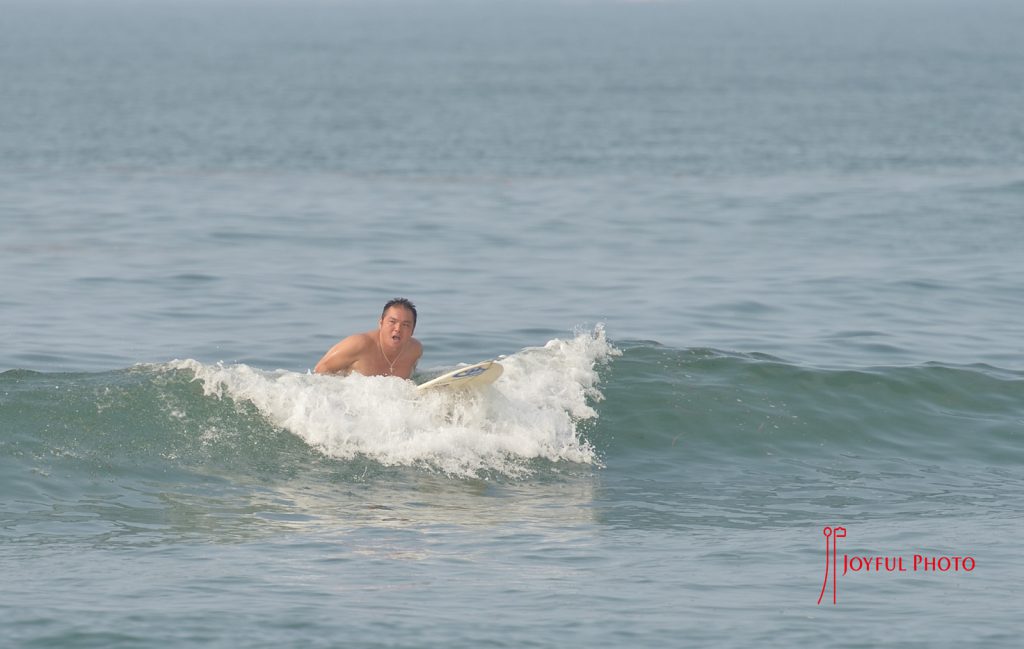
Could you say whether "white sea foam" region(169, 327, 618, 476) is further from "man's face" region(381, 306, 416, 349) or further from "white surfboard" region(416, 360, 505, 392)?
"man's face" region(381, 306, 416, 349)

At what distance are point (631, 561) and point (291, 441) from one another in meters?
4.31

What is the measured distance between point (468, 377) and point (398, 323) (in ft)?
2.96

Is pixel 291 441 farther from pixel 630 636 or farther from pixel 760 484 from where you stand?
pixel 630 636

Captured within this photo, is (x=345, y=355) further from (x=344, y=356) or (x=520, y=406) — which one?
(x=520, y=406)

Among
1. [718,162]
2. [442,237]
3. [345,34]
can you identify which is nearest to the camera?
[442,237]

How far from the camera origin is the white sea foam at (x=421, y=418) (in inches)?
528

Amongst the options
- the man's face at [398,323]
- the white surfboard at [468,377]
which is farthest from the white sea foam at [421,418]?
the man's face at [398,323]

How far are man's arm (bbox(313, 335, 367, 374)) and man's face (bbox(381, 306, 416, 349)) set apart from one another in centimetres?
38

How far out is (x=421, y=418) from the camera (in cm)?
1375

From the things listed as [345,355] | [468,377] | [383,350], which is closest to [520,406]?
[468,377]

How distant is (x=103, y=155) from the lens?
44.4 metres

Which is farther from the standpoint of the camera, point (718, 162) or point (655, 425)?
point (718, 162)

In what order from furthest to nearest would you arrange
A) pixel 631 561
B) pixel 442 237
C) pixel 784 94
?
pixel 784 94 → pixel 442 237 → pixel 631 561

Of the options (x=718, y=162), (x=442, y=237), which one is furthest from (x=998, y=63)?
(x=442, y=237)
